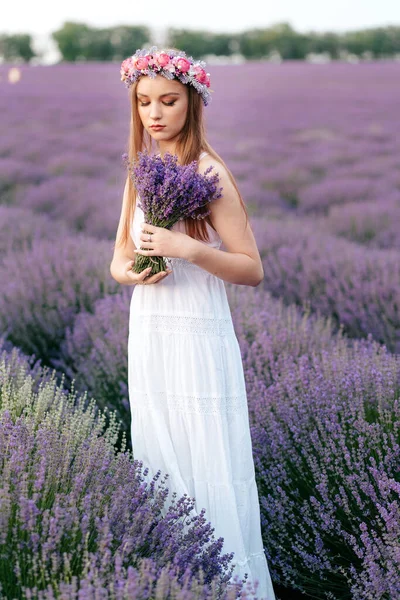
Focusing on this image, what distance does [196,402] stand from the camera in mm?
1915

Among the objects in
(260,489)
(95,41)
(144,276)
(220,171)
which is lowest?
(260,489)

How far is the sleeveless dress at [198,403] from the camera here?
1.91m

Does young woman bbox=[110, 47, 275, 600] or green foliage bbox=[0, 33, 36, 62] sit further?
green foliage bbox=[0, 33, 36, 62]

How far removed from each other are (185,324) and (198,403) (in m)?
0.21

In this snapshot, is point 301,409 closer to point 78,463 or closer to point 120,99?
point 78,463

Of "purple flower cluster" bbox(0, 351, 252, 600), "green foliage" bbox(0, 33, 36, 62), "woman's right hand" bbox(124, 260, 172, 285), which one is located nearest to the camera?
"purple flower cluster" bbox(0, 351, 252, 600)

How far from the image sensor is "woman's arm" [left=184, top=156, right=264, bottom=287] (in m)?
1.86

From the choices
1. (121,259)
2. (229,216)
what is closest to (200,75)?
(229,216)

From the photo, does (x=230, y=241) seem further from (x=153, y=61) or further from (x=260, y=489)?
(x=260, y=489)

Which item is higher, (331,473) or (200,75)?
(200,75)

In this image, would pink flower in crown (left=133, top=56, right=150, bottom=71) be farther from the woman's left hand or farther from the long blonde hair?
the woman's left hand

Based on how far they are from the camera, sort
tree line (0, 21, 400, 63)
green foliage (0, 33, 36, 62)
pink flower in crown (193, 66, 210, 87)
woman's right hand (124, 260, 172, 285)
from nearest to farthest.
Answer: woman's right hand (124, 260, 172, 285) < pink flower in crown (193, 66, 210, 87) < green foliage (0, 33, 36, 62) < tree line (0, 21, 400, 63)

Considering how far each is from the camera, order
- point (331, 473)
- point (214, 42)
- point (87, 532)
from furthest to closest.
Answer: point (214, 42), point (331, 473), point (87, 532)

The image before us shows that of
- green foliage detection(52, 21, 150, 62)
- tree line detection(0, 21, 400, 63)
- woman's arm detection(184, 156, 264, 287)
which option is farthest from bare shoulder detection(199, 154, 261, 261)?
green foliage detection(52, 21, 150, 62)
